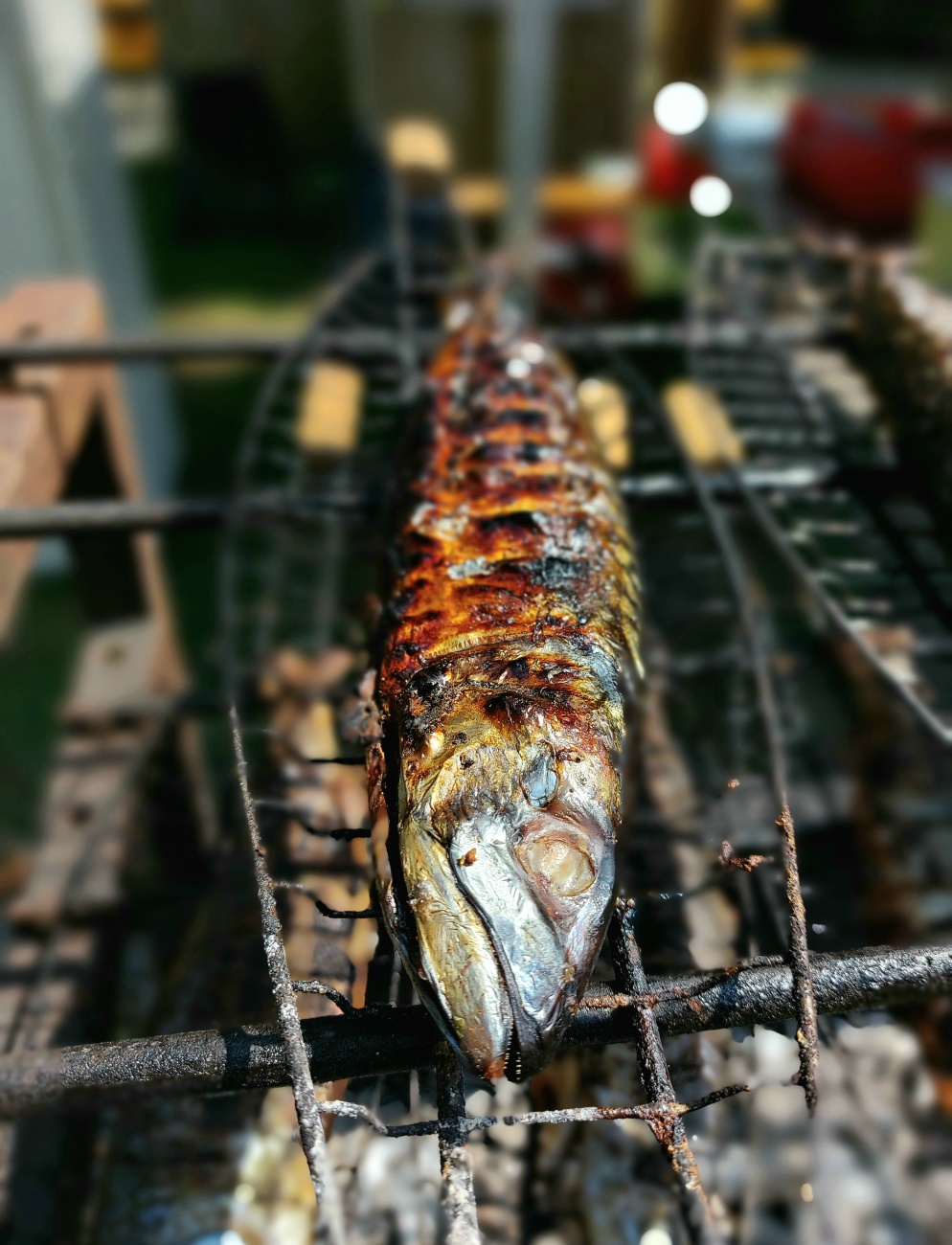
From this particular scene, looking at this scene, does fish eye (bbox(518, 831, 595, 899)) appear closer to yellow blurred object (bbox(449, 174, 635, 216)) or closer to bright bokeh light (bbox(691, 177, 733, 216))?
bright bokeh light (bbox(691, 177, 733, 216))

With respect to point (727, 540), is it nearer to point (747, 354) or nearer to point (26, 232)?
point (747, 354)

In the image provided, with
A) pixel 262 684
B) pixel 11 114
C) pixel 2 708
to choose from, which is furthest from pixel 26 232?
pixel 262 684

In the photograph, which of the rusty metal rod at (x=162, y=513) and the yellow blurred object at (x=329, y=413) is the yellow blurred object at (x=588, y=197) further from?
the rusty metal rod at (x=162, y=513)

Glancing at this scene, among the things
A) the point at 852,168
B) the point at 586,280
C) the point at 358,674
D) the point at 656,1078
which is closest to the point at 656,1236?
the point at 656,1078

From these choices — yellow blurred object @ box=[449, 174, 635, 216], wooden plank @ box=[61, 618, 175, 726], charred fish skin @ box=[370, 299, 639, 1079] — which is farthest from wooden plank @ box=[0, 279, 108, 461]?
yellow blurred object @ box=[449, 174, 635, 216]

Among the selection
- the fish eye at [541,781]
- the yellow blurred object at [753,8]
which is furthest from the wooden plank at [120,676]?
the yellow blurred object at [753,8]

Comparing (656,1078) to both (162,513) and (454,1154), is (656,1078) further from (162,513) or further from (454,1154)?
(162,513)
